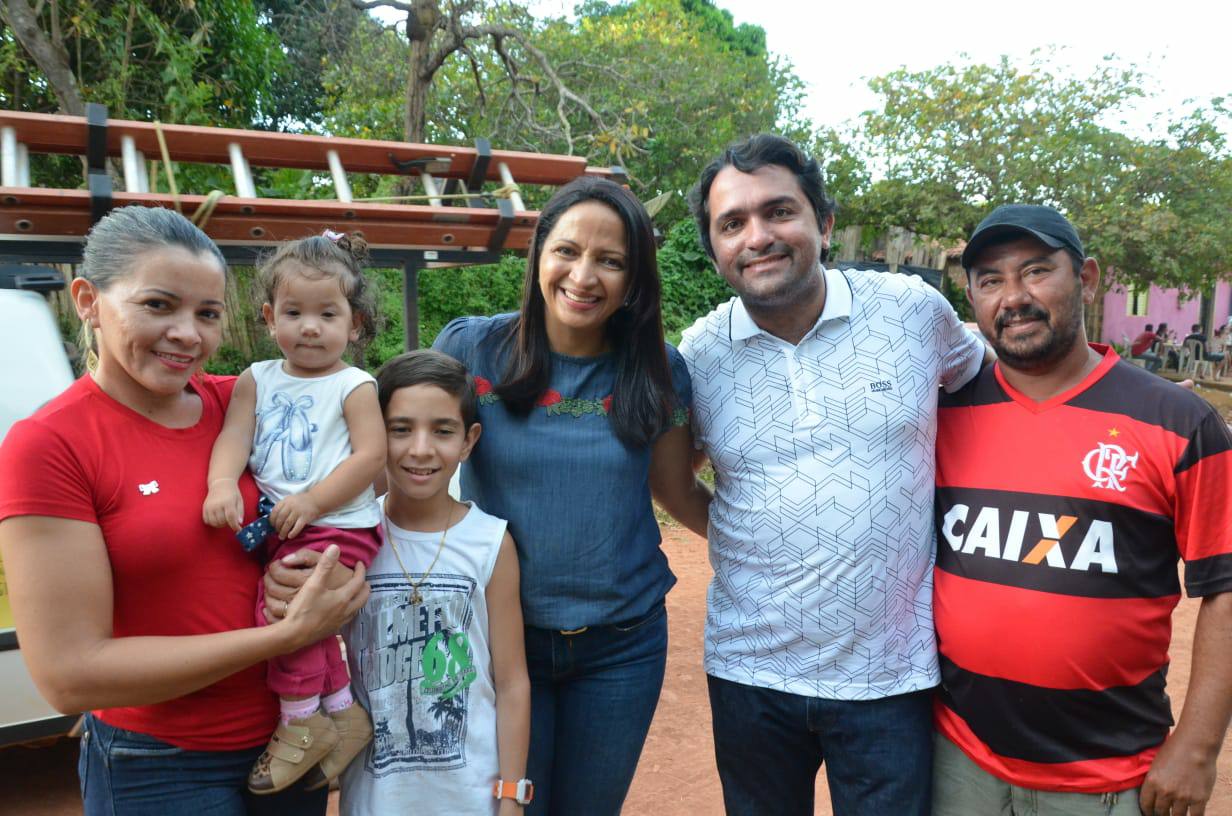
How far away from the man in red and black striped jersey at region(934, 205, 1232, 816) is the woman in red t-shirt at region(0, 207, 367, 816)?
60.2 inches

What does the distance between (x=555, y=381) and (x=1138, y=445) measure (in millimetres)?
1360

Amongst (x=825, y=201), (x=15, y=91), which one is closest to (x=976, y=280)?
(x=825, y=201)

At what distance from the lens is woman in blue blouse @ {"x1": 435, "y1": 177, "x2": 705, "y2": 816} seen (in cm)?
208

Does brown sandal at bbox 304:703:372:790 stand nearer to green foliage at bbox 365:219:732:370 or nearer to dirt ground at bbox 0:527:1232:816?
dirt ground at bbox 0:527:1232:816

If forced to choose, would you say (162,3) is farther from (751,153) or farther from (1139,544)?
(1139,544)

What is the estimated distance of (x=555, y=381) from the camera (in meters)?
2.16

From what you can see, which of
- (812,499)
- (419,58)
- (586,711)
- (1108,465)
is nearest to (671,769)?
(586,711)

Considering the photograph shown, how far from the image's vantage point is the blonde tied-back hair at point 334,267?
1955 millimetres

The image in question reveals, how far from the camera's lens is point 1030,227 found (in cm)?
214

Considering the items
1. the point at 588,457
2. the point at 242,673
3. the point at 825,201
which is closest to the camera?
the point at 242,673

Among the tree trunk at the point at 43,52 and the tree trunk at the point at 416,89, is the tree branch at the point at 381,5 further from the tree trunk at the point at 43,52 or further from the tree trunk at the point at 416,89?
the tree trunk at the point at 43,52

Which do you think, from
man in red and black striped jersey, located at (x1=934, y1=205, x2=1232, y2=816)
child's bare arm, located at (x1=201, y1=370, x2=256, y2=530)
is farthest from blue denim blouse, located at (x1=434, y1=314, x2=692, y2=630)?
man in red and black striped jersey, located at (x1=934, y1=205, x2=1232, y2=816)

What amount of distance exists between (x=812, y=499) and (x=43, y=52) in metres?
7.96

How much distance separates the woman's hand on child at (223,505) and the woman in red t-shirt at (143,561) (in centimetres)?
3
